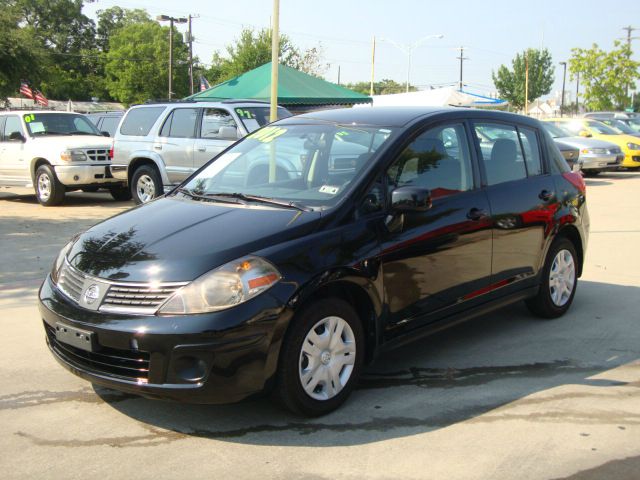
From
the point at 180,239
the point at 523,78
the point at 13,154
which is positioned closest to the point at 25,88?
the point at 13,154

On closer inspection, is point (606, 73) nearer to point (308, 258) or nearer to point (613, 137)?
point (613, 137)

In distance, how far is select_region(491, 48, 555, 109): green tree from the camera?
70.4 m

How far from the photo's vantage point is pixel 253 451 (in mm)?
3697

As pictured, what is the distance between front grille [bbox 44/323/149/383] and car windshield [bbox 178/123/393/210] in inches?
50.8

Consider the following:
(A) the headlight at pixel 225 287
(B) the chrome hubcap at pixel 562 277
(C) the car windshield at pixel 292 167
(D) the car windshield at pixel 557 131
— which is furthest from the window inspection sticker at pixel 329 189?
(D) the car windshield at pixel 557 131

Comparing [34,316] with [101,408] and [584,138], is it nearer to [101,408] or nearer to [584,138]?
[101,408]

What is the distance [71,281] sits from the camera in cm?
410

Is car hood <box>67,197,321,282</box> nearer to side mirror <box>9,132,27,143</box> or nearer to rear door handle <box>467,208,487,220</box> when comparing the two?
rear door handle <box>467,208,487,220</box>

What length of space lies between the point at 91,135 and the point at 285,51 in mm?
47681

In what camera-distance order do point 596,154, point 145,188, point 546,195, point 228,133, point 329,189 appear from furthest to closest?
point 596,154
point 145,188
point 228,133
point 546,195
point 329,189

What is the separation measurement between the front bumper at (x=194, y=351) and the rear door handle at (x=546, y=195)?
2.89m

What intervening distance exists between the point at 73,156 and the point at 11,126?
6.44 feet

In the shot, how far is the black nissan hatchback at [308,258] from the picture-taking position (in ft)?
12.0

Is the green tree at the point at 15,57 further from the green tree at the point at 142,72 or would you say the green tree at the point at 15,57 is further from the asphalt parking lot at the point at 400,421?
the green tree at the point at 142,72
